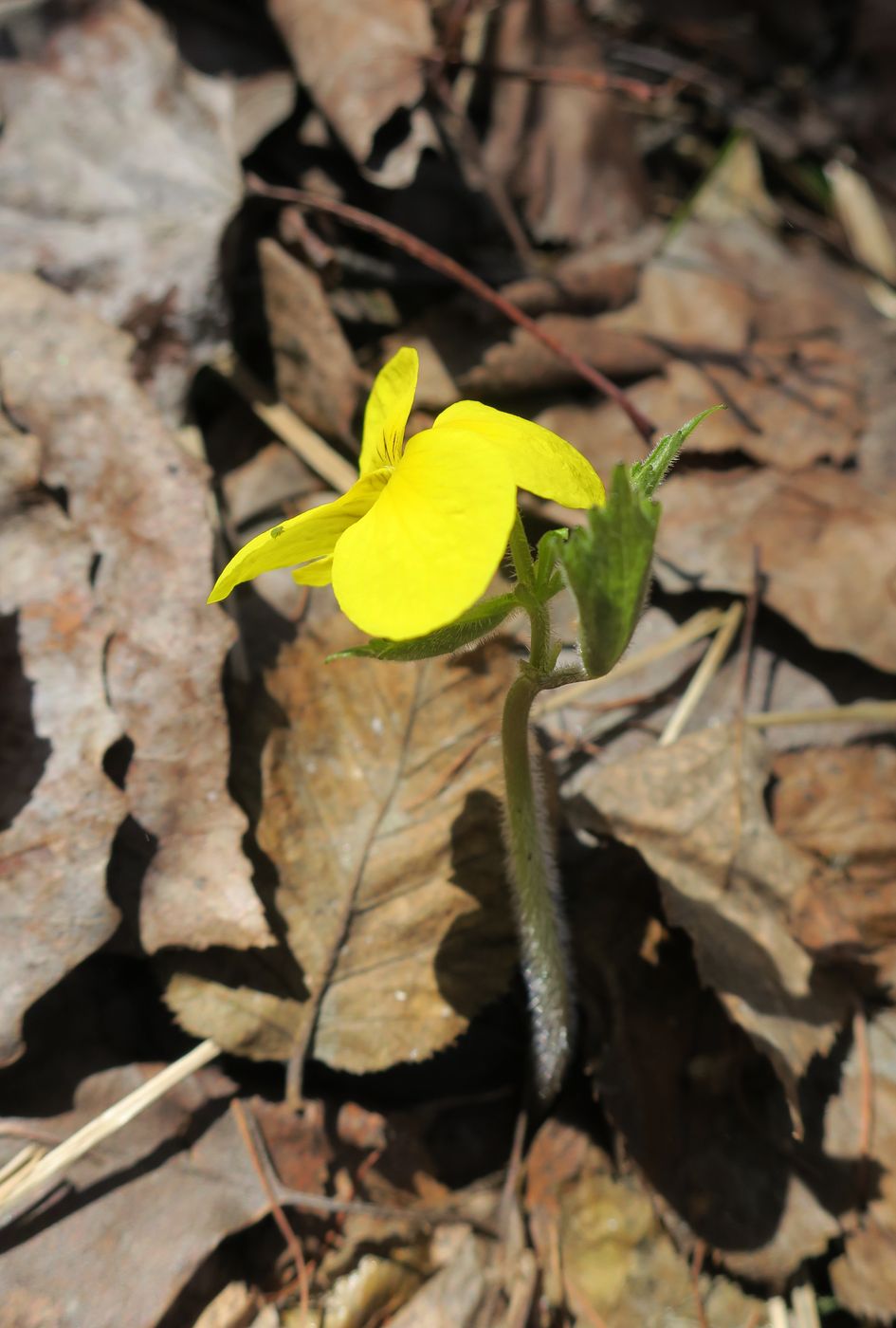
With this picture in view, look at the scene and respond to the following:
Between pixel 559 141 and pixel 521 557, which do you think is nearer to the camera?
pixel 521 557

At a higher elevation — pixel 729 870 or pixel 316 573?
pixel 316 573

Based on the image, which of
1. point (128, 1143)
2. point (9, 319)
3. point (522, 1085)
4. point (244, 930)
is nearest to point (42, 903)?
point (244, 930)

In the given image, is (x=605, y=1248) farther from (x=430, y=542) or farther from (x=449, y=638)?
(x=430, y=542)

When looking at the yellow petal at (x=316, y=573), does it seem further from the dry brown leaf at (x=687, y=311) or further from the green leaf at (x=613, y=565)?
the dry brown leaf at (x=687, y=311)

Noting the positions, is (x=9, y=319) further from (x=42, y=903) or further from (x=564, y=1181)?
(x=564, y=1181)

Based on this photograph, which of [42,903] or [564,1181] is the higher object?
[42,903]

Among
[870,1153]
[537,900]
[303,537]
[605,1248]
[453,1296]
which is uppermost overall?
[303,537]

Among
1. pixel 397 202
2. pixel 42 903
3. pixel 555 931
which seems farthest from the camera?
pixel 397 202

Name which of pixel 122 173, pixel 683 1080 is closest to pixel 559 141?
pixel 122 173
